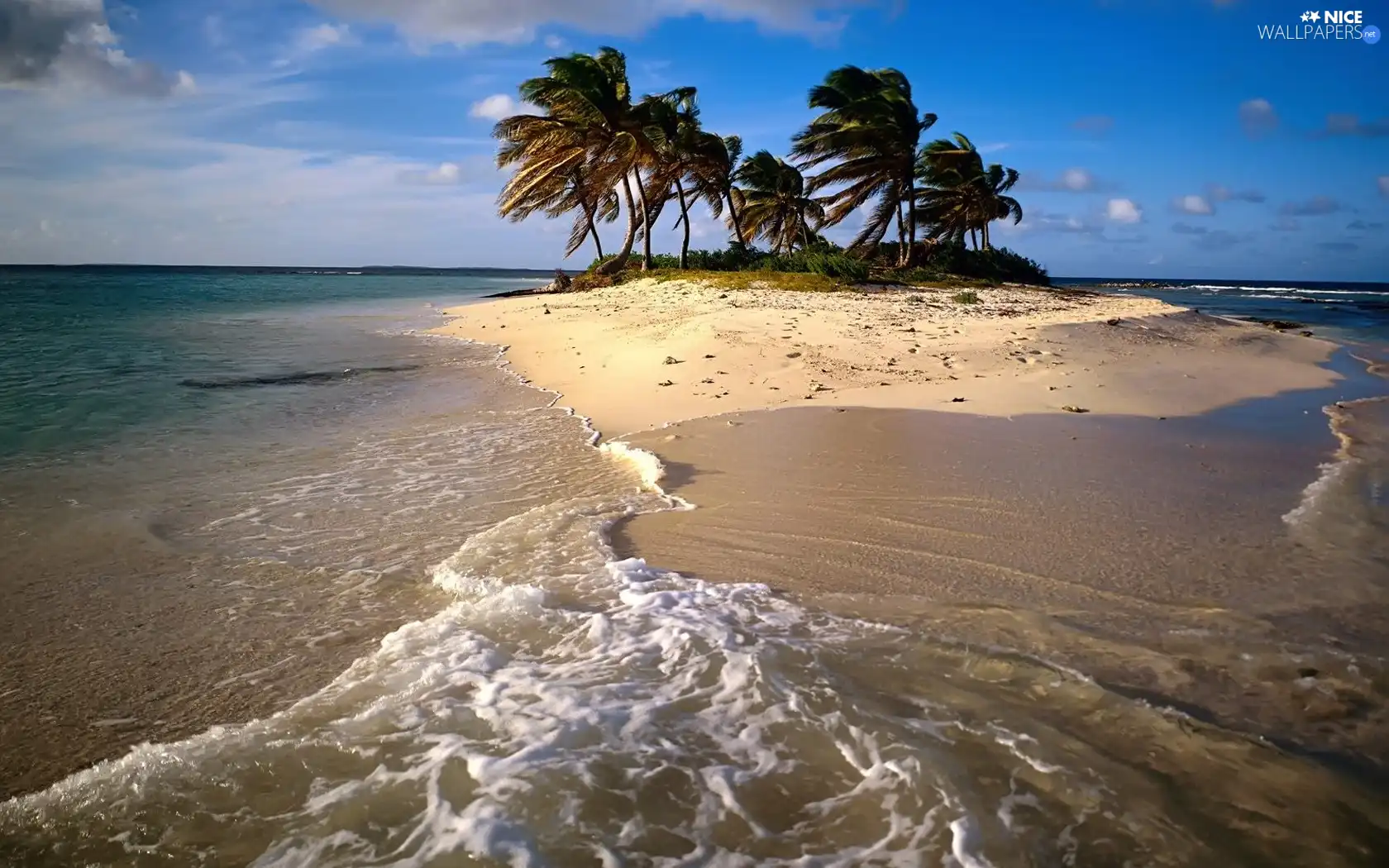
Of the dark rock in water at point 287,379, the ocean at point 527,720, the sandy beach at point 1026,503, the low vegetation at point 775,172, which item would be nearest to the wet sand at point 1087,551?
the sandy beach at point 1026,503

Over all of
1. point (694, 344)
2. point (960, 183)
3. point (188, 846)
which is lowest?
point (188, 846)

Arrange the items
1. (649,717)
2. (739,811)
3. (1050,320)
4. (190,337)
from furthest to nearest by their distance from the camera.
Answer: (190,337) → (1050,320) → (649,717) → (739,811)

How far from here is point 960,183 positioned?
106ft

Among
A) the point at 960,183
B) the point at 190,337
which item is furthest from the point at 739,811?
the point at 960,183

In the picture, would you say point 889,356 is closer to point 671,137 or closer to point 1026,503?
point 1026,503

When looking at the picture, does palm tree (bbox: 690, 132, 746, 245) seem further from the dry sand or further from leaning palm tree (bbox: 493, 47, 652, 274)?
the dry sand

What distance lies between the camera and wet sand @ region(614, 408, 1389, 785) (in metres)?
3.14

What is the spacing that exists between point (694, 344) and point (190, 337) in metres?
14.1

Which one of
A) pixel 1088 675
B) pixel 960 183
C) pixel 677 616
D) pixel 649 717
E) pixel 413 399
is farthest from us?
pixel 960 183

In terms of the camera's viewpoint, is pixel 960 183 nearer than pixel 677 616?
No

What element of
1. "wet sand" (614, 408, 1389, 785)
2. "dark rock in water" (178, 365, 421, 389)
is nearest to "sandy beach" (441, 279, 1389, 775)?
"wet sand" (614, 408, 1389, 785)

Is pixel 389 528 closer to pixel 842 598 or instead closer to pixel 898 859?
pixel 842 598

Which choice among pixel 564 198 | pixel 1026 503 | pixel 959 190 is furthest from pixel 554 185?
pixel 1026 503

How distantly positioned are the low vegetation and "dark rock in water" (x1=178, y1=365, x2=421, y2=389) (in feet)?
45.3
